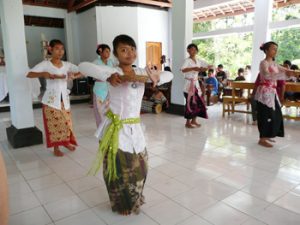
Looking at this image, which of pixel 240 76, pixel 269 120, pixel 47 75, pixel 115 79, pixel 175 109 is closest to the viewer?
pixel 115 79

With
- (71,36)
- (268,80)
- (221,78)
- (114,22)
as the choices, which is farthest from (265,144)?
(71,36)

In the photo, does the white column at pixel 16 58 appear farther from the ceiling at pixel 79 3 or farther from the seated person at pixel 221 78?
the seated person at pixel 221 78

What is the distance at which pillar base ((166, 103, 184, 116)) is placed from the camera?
17.4ft

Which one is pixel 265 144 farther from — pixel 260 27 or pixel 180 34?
pixel 260 27

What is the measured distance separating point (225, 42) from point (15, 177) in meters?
12.7

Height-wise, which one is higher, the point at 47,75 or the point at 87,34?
the point at 87,34

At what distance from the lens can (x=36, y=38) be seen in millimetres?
9453

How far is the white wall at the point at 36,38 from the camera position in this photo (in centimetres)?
929

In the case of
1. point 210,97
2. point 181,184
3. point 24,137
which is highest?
point 210,97

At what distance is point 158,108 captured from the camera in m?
5.62

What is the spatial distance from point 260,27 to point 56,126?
6.35m

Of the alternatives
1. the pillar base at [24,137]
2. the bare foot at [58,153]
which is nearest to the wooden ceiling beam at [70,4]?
the pillar base at [24,137]

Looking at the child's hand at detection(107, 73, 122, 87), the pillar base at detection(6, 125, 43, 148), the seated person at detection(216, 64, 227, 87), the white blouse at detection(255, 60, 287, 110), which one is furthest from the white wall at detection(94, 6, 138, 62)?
the child's hand at detection(107, 73, 122, 87)

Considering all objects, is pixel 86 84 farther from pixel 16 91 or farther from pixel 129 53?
pixel 129 53
